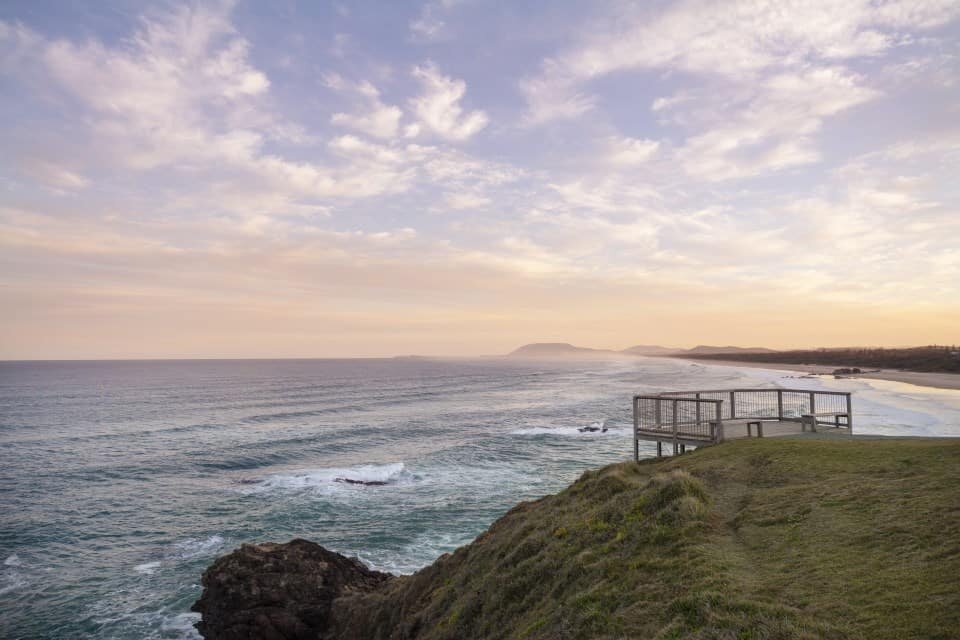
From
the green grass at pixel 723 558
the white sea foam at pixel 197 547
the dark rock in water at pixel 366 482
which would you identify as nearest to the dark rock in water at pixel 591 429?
the dark rock in water at pixel 366 482

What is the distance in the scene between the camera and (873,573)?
795 centimetres

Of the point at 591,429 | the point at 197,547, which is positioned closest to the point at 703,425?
the point at 197,547

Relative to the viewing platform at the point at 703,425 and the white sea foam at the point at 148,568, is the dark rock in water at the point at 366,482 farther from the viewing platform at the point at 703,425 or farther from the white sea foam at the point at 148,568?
the viewing platform at the point at 703,425

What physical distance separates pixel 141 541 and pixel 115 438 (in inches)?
1335

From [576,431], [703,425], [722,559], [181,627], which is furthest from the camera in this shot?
[576,431]

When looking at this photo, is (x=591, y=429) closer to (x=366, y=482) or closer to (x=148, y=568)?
(x=366, y=482)

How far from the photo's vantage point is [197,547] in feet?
85.0

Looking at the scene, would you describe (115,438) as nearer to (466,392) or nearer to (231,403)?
(231,403)

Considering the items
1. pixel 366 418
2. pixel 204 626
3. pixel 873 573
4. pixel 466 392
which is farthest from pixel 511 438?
pixel 466 392

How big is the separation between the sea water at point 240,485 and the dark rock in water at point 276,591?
7.93 feet

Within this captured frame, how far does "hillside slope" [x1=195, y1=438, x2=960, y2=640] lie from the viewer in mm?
7305


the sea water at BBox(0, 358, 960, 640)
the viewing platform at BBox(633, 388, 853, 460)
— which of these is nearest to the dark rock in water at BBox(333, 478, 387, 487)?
the sea water at BBox(0, 358, 960, 640)

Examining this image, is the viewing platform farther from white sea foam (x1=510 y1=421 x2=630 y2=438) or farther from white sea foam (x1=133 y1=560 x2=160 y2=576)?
white sea foam (x1=510 y1=421 x2=630 y2=438)

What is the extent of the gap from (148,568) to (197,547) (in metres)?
2.39
